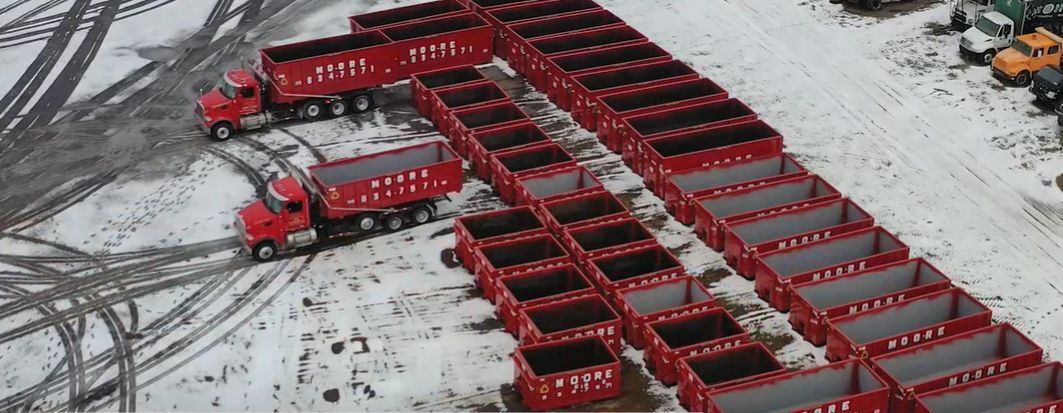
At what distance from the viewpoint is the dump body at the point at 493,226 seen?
146ft

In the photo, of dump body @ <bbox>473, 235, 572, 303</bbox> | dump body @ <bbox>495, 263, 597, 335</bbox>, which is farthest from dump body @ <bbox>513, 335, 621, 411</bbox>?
dump body @ <bbox>473, 235, 572, 303</bbox>

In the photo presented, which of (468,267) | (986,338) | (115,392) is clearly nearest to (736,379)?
(986,338)

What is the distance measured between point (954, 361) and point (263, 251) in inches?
863

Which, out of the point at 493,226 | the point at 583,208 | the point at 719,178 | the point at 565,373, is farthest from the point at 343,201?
the point at 719,178

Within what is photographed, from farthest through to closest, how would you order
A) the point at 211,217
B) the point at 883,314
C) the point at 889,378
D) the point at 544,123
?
the point at 544,123
the point at 211,217
the point at 883,314
the point at 889,378

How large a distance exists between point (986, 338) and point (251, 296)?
22348 mm

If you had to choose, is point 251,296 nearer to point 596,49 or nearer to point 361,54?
point 361,54

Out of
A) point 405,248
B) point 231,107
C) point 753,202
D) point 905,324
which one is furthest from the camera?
point 231,107

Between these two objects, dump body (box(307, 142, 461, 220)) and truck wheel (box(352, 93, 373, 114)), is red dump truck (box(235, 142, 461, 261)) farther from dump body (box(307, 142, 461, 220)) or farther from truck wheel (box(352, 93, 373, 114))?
truck wheel (box(352, 93, 373, 114))

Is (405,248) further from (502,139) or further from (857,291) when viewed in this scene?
(857,291)

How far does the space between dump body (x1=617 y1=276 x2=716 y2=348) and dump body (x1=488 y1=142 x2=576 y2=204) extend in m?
8.19

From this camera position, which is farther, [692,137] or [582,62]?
[582,62]

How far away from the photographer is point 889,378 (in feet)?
122

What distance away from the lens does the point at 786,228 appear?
45.8 meters
